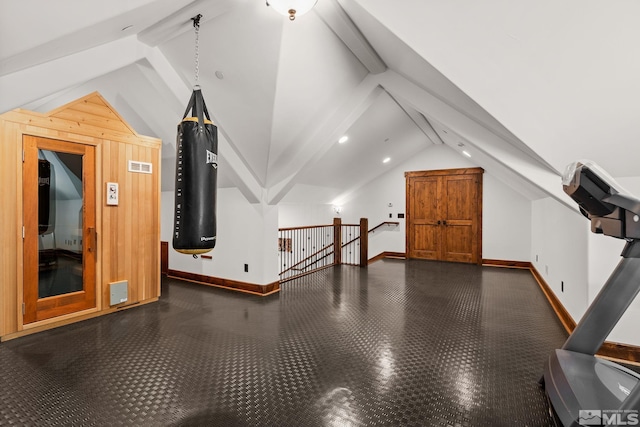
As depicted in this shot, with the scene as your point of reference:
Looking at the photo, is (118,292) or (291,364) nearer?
(291,364)

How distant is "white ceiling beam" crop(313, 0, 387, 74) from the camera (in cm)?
252

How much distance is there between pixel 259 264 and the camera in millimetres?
4688

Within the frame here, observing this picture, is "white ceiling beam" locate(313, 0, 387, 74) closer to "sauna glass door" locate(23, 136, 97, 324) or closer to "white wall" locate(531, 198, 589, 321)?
"white wall" locate(531, 198, 589, 321)

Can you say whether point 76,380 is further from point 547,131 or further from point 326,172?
point 326,172

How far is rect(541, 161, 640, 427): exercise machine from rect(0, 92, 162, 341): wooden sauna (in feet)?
14.9

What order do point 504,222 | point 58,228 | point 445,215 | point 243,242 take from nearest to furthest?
point 58,228 < point 243,242 < point 504,222 < point 445,215

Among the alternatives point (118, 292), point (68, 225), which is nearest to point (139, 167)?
point (68, 225)

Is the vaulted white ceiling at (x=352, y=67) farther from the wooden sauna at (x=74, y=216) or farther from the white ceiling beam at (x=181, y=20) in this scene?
the wooden sauna at (x=74, y=216)

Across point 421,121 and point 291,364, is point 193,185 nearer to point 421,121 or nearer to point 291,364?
point 291,364

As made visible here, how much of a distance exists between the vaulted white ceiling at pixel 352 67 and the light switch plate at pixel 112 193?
1.12m

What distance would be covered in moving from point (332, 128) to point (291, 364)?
2932mm

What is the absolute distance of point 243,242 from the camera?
4836 millimetres

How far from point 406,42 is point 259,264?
11.8 ft

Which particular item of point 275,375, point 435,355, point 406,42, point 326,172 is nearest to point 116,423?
point 275,375
